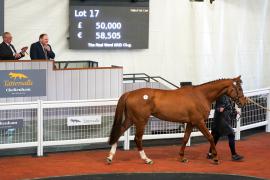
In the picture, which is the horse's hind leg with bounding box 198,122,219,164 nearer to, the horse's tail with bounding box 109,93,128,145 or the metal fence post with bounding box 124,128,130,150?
the horse's tail with bounding box 109,93,128,145

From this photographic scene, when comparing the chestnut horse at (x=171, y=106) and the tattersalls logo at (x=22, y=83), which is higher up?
the tattersalls logo at (x=22, y=83)

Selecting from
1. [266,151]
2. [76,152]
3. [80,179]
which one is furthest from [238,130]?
[80,179]

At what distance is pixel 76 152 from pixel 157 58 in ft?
19.3

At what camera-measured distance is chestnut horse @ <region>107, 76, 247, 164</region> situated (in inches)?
479

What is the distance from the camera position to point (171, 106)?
12281 millimetres

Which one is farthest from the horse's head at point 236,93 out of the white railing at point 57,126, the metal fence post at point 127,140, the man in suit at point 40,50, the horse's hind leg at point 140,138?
the man in suit at point 40,50

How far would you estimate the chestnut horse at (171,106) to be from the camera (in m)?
12.2

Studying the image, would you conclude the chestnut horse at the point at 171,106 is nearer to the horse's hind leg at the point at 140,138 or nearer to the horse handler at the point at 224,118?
the horse's hind leg at the point at 140,138

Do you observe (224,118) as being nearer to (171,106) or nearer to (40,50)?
(171,106)

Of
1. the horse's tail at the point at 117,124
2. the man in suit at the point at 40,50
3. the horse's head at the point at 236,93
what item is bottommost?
the horse's tail at the point at 117,124

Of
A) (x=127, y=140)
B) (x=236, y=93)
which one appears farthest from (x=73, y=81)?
(x=236, y=93)

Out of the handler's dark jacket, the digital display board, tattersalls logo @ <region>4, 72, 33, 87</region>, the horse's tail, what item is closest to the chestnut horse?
the horse's tail

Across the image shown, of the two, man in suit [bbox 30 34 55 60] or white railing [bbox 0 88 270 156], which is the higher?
man in suit [bbox 30 34 55 60]

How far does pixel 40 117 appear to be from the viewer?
42.0 feet
